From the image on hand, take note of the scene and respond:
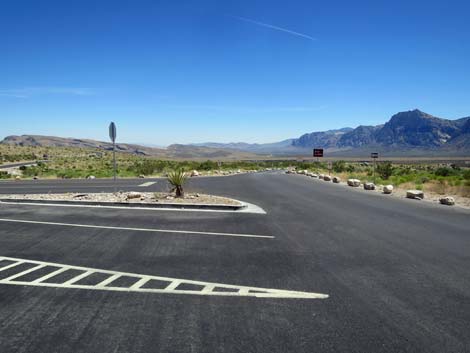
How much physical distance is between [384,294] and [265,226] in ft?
17.5

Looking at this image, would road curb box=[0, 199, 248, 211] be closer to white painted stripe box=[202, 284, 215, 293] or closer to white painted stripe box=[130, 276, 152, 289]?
white painted stripe box=[130, 276, 152, 289]

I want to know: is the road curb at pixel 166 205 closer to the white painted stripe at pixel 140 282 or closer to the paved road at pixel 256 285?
the paved road at pixel 256 285

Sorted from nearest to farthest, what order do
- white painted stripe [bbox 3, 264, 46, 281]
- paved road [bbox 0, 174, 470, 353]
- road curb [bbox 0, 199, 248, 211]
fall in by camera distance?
1. paved road [bbox 0, 174, 470, 353]
2. white painted stripe [bbox 3, 264, 46, 281]
3. road curb [bbox 0, 199, 248, 211]

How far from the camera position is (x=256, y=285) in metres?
5.77

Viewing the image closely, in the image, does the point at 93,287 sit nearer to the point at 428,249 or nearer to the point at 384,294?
the point at 384,294

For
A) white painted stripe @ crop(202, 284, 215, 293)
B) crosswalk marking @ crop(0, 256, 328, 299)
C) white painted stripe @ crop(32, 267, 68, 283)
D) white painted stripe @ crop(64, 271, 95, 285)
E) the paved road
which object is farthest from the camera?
white painted stripe @ crop(32, 267, 68, 283)

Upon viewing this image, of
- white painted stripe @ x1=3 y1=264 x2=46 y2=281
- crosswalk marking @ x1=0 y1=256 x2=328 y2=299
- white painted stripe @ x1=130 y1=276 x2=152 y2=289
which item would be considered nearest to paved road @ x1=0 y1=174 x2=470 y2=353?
crosswalk marking @ x1=0 y1=256 x2=328 y2=299

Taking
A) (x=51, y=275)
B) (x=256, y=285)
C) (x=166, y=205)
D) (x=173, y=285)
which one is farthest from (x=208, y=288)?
(x=166, y=205)

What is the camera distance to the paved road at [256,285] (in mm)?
4074

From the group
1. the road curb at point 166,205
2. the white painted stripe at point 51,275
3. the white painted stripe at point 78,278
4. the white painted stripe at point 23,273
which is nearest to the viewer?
the white painted stripe at point 78,278

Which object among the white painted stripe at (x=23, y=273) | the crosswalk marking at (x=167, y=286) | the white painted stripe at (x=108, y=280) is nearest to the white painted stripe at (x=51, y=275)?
the crosswalk marking at (x=167, y=286)

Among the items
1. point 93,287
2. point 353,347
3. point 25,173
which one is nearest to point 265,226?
point 93,287

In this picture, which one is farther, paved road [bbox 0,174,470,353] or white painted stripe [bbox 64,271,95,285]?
white painted stripe [bbox 64,271,95,285]

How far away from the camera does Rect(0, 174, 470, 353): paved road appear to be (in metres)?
4.07
